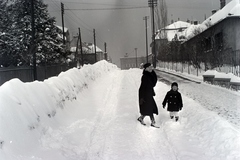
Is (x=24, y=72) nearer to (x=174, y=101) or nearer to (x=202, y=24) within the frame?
(x=174, y=101)

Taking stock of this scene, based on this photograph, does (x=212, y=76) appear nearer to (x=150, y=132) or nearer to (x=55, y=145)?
(x=150, y=132)

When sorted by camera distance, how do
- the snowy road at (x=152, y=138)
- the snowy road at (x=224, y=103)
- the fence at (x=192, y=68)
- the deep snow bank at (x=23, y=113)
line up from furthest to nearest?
the fence at (x=192, y=68), the snowy road at (x=224, y=103), the snowy road at (x=152, y=138), the deep snow bank at (x=23, y=113)

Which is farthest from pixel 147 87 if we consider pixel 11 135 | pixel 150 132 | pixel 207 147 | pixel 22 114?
pixel 11 135

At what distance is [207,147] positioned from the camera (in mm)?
5293

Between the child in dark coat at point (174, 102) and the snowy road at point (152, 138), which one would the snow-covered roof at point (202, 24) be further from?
the snowy road at point (152, 138)

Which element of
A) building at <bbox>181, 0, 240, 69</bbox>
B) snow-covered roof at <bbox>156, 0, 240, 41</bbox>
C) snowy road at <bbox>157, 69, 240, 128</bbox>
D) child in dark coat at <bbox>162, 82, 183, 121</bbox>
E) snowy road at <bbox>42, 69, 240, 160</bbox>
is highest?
snow-covered roof at <bbox>156, 0, 240, 41</bbox>

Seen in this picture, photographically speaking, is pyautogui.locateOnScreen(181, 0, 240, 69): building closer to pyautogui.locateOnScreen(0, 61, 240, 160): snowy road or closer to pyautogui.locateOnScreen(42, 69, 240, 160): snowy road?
pyautogui.locateOnScreen(42, 69, 240, 160): snowy road

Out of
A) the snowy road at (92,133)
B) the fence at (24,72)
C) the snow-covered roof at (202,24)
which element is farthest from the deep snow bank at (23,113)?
the snow-covered roof at (202,24)

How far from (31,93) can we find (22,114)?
3.68 ft

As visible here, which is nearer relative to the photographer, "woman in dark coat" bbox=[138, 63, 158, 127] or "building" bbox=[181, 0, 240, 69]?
"woman in dark coat" bbox=[138, 63, 158, 127]

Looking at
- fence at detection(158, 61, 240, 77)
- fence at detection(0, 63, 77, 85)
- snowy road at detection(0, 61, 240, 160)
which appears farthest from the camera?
fence at detection(0, 63, 77, 85)

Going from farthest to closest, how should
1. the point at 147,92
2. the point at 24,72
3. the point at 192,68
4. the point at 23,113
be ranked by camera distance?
the point at 192,68 → the point at 24,72 → the point at 147,92 → the point at 23,113

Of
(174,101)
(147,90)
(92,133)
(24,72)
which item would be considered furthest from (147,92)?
(24,72)

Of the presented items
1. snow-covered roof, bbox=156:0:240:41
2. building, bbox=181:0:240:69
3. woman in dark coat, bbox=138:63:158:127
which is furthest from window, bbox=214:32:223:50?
woman in dark coat, bbox=138:63:158:127
